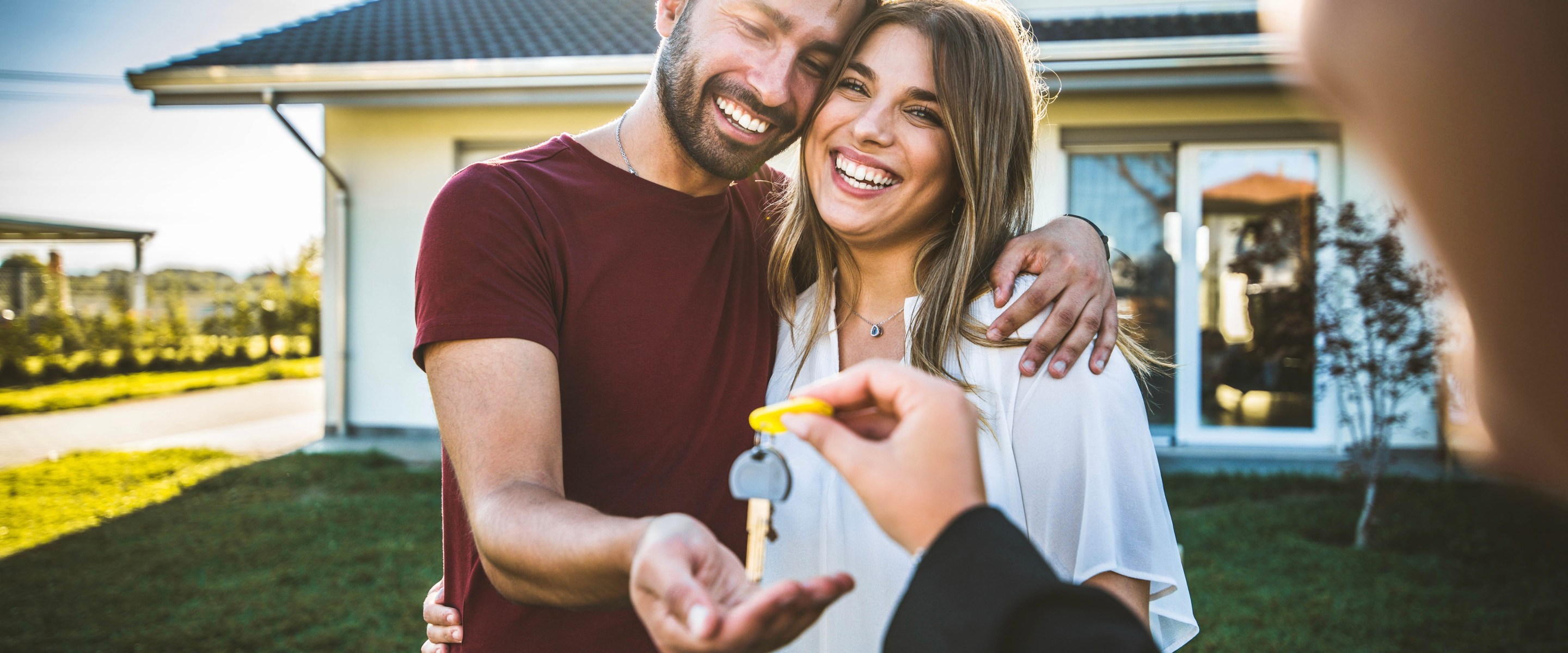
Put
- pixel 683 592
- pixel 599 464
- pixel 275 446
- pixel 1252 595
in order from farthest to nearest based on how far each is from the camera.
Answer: pixel 275 446 → pixel 1252 595 → pixel 599 464 → pixel 683 592

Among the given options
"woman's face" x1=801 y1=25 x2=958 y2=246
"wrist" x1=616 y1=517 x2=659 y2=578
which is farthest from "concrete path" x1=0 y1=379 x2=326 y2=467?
"wrist" x1=616 y1=517 x2=659 y2=578

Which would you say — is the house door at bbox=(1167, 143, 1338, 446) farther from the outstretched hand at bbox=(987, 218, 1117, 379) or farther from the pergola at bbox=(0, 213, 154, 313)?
the pergola at bbox=(0, 213, 154, 313)

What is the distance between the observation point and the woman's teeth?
2.07 metres

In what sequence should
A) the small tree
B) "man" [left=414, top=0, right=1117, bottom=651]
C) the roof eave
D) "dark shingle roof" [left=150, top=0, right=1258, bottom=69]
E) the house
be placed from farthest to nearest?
"dark shingle roof" [left=150, top=0, right=1258, bottom=69] < the house < the roof eave < the small tree < "man" [left=414, top=0, right=1117, bottom=651]

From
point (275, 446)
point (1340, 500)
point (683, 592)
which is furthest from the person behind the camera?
point (275, 446)

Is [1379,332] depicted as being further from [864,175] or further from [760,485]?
[760,485]

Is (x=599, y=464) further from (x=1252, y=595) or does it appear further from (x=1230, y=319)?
(x=1230, y=319)

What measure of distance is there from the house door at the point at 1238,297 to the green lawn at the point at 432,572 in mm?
1314

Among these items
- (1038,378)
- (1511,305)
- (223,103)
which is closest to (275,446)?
(223,103)

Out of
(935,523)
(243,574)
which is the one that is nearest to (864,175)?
(935,523)

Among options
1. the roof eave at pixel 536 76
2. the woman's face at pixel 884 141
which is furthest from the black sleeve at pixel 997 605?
the roof eave at pixel 536 76

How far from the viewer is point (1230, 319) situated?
8.48 metres

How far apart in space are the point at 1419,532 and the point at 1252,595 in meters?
1.75

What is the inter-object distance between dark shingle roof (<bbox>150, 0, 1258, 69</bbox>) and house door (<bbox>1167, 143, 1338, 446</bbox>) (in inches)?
50.5
